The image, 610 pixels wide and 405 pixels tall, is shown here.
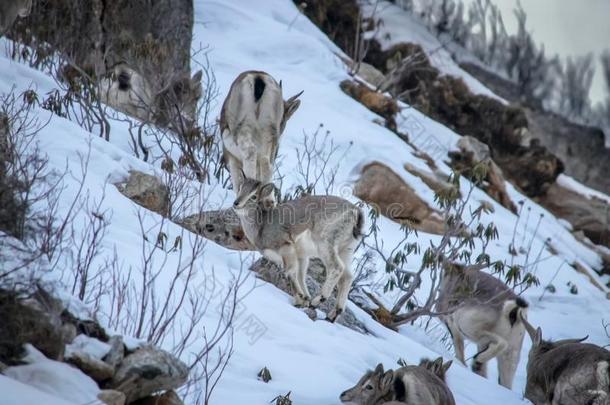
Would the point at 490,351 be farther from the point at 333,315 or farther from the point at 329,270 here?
the point at 329,270

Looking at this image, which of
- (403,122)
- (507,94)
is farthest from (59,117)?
(507,94)

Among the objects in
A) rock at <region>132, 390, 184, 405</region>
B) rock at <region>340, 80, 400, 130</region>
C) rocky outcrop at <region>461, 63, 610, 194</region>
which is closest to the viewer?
rock at <region>132, 390, 184, 405</region>

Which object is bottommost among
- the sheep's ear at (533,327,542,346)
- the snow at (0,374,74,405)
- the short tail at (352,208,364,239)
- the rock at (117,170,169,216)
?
the sheep's ear at (533,327,542,346)

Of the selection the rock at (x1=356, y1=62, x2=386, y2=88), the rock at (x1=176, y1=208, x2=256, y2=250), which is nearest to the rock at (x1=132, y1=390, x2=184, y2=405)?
the rock at (x1=176, y1=208, x2=256, y2=250)

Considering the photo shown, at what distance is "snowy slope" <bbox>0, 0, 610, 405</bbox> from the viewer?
853 cm

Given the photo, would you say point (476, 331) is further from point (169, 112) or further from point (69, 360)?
point (69, 360)

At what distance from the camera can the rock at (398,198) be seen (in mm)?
17859

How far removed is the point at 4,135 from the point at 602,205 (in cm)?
1791

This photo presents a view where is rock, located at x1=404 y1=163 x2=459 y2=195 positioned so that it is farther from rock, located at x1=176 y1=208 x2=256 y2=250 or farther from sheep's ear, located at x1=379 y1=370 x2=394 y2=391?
sheep's ear, located at x1=379 y1=370 x2=394 y2=391

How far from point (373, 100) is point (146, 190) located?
33.8ft

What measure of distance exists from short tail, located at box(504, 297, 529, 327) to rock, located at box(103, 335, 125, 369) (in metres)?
7.06

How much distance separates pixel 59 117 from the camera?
41.5 feet

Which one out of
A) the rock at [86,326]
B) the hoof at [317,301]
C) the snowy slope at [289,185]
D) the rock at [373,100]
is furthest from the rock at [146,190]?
the rock at [373,100]

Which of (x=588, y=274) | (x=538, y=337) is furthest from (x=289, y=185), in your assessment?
(x=588, y=274)
